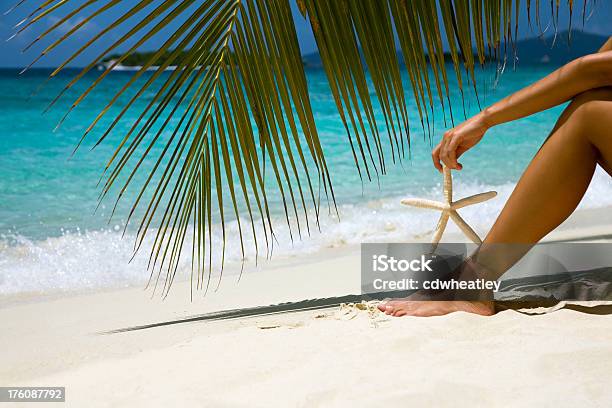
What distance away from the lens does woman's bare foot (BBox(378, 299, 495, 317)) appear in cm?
173

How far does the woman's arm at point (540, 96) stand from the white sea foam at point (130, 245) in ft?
5.27

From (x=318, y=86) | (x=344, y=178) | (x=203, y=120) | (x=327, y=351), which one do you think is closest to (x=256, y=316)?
(x=327, y=351)

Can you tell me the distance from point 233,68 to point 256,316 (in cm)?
104

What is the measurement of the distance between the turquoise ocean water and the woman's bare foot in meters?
0.52

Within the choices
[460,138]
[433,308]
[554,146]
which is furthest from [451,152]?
[433,308]

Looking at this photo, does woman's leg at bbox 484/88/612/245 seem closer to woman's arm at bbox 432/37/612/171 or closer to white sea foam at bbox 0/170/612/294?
woman's arm at bbox 432/37/612/171

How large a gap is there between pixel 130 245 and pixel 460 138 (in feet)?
10.0

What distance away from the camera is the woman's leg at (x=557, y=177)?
152 cm

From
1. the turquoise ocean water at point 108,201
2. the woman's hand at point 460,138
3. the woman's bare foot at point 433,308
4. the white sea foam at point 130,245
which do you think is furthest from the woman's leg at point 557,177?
the white sea foam at point 130,245

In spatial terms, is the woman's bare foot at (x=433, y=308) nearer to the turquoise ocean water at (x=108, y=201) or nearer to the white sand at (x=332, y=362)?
the white sand at (x=332, y=362)

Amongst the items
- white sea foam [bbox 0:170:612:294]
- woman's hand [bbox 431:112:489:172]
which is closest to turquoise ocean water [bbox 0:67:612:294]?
white sea foam [bbox 0:170:612:294]

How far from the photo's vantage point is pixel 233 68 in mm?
1272

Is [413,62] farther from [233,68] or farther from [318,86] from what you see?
[318,86]

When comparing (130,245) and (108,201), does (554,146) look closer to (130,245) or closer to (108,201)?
(130,245)
